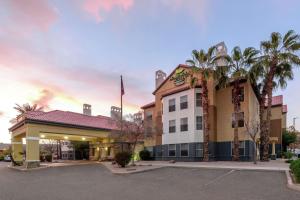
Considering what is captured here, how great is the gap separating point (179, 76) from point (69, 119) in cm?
1607

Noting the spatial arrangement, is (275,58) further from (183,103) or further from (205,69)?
(183,103)

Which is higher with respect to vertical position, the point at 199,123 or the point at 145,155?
the point at 199,123

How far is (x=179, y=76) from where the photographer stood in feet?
123

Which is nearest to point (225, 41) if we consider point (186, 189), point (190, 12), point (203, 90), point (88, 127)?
point (203, 90)

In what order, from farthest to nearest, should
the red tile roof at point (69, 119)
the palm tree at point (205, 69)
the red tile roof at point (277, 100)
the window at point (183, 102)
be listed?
the red tile roof at point (277, 100), the window at point (183, 102), the red tile roof at point (69, 119), the palm tree at point (205, 69)

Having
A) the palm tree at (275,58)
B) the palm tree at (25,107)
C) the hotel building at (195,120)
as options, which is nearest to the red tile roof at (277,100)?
the hotel building at (195,120)

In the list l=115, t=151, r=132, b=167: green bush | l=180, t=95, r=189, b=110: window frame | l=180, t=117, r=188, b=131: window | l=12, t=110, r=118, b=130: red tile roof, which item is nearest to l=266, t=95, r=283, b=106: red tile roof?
l=180, t=95, r=189, b=110: window frame

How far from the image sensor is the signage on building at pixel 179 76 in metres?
36.7

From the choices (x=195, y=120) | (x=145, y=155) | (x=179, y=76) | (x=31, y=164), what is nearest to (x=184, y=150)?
(x=195, y=120)

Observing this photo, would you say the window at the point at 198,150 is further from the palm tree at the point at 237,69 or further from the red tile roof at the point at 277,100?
the red tile roof at the point at 277,100

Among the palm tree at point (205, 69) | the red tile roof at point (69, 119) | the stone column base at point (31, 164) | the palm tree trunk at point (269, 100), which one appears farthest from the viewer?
the red tile roof at point (69, 119)

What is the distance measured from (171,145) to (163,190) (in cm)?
2261

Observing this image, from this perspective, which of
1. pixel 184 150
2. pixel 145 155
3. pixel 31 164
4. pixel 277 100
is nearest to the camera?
pixel 31 164

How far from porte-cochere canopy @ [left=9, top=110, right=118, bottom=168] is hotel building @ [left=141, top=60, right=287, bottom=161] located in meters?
7.68
